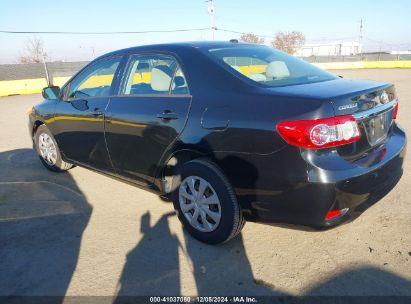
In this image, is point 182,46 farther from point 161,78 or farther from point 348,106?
point 348,106

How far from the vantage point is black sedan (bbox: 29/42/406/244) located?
2.33 m

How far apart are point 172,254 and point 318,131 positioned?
1553mm

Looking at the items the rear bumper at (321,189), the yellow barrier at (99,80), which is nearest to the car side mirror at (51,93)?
the yellow barrier at (99,80)

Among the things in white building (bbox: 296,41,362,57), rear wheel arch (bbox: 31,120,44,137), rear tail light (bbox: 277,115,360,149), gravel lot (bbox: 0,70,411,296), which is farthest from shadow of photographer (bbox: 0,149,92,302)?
white building (bbox: 296,41,362,57)

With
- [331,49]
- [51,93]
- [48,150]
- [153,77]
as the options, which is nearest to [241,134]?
[153,77]

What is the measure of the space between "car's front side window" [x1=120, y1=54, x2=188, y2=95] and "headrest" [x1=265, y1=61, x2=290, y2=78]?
2.58ft

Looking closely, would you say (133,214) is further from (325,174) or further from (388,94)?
(388,94)

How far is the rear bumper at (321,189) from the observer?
230cm

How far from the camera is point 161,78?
3.28 m

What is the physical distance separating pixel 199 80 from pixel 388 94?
5.05ft

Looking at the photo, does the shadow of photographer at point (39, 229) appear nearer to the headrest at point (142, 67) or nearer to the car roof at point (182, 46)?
the headrest at point (142, 67)

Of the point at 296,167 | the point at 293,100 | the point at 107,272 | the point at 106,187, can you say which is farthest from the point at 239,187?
the point at 106,187

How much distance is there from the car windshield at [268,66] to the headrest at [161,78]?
1.46 ft

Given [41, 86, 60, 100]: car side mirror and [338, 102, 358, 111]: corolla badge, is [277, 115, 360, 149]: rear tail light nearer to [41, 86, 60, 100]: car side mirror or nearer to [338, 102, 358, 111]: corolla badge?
[338, 102, 358, 111]: corolla badge
